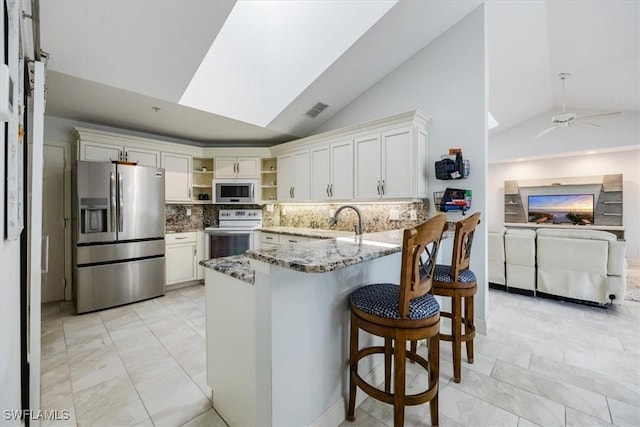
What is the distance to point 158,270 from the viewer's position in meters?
3.98

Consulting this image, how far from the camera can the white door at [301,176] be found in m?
4.38

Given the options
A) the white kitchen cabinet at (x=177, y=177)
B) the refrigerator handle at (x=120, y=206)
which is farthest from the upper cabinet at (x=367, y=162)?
the refrigerator handle at (x=120, y=206)

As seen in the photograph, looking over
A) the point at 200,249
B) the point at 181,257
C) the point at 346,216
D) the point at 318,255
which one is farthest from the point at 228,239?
the point at 318,255

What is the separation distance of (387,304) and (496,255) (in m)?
3.46

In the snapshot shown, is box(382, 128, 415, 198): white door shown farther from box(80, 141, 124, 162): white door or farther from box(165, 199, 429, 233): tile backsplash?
box(80, 141, 124, 162): white door

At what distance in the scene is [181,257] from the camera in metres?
4.42

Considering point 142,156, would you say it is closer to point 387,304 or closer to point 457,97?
point 387,304

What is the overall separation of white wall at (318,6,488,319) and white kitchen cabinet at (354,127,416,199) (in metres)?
0.34

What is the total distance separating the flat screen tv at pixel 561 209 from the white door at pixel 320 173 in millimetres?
7129

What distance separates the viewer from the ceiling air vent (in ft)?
13.2

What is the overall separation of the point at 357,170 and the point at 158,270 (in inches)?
124

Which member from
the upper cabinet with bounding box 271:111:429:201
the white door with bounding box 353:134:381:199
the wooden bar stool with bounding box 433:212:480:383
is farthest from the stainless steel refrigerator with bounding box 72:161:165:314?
the wooden bar stool with bounding box 433:212:480:383

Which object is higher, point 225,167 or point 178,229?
point 225,167

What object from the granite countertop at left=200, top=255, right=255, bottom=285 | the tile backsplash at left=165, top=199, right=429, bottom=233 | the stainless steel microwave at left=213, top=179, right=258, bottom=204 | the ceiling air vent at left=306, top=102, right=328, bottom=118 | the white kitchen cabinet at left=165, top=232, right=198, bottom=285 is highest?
the ceiling air vent at left=306, top=102, right=328, bottom=118
